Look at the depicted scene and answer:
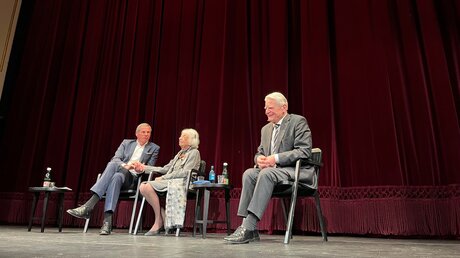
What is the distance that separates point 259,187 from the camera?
227 centimetres

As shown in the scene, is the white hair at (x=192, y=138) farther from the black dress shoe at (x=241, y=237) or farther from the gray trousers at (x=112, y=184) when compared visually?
the black dress shoe at (x=241, y=237)

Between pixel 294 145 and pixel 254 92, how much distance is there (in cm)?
151

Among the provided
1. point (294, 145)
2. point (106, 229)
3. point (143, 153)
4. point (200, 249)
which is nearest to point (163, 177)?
point (143, 153)

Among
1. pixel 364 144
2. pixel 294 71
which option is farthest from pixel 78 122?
pixel 364 144

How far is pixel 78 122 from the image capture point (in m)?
4.83

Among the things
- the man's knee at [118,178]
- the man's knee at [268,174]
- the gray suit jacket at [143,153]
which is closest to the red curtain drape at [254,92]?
the gray suit jacket at [143,153]

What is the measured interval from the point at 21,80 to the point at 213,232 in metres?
3.55

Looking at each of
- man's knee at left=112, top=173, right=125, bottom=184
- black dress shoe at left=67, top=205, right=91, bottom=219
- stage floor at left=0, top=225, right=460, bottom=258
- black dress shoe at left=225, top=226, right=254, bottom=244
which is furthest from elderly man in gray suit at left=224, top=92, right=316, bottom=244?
black dress shoe at left=67, top=205, right=91, bottom=219

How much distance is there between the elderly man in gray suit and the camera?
2203 mm

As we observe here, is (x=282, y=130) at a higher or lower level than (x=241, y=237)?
higher

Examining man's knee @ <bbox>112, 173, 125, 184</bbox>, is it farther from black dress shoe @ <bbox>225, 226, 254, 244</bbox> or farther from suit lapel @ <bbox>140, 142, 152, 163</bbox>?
black dress shoe @ <bbox>225, 226, 254, 244</bbox>

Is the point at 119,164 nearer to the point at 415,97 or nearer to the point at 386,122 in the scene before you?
the point at 386,122

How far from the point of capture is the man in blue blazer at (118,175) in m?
3.20

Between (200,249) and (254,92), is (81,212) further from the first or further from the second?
(254,92)
